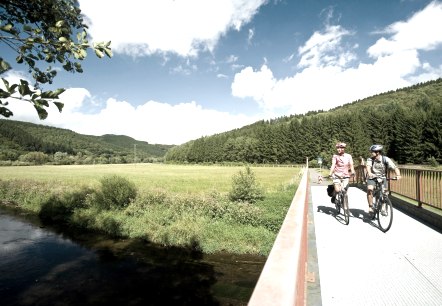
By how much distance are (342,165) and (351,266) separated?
4.31 m

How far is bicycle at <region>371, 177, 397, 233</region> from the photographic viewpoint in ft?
23.0

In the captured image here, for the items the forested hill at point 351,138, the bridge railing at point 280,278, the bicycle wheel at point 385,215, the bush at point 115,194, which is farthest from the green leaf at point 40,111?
the forested hill at point 351,138

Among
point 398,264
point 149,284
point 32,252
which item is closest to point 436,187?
point 398,264

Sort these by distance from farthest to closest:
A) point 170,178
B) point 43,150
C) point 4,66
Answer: point 43,150 → point 170,178 → point 4,66

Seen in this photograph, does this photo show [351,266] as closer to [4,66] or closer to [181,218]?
[4,66]

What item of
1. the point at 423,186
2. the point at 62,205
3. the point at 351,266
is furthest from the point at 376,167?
the point at 62,205

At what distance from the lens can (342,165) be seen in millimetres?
8547

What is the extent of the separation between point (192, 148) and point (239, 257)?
130291mm

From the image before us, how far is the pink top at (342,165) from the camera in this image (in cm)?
848

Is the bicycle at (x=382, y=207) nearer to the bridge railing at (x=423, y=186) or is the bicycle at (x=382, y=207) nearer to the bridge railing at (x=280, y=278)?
the bridge railing at (x=423, y=186)

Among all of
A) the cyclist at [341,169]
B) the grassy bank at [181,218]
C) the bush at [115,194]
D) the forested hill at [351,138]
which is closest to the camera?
the cyclist at [341,169]

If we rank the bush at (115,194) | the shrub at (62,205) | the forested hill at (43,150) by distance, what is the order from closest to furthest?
the bush at (115,194), the shrub at (62,205), the forested hill at (43,150)

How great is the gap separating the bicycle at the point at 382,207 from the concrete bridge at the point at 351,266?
0.69 ft

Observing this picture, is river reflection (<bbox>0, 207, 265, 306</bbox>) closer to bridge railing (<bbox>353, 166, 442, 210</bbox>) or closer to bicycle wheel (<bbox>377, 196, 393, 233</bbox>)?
bicycle wheel (<bbox>377, 196, 393, 233</bbox>)
